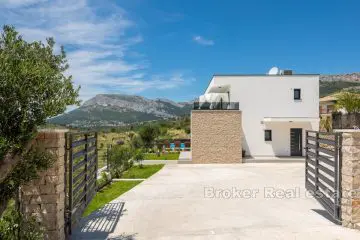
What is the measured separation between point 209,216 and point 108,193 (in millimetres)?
4322

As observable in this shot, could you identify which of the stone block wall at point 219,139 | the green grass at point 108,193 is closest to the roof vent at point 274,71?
the stone block wall at point 219,139

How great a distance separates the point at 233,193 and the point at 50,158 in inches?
256

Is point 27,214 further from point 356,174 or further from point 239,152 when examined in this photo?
point 239,152

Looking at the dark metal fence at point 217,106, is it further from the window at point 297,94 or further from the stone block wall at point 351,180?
the stone block wall at point 351,180

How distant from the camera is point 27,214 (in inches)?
174

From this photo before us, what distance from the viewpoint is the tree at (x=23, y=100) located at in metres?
3.35

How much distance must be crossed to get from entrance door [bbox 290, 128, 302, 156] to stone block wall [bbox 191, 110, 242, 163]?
5.05 m

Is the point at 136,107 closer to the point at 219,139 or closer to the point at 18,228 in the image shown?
the point at 219,139

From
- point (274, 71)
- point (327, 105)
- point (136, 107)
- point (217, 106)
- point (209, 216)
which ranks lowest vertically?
point (209, 216)

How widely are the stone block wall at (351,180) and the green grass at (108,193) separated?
6.01m

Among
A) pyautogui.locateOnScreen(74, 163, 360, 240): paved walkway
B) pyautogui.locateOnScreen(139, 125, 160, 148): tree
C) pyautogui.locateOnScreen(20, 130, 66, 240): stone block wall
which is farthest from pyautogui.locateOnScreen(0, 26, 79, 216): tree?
pyautogui.locateOnScreen(139, 125, 160, 148): tree

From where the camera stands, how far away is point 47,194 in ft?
14.8

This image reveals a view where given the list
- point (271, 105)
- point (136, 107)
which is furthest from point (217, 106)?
point (136, 107)

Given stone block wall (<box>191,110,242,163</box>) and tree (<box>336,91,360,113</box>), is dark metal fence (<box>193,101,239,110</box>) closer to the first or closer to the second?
stone block wall (<box>191,110,242,163</box>)
